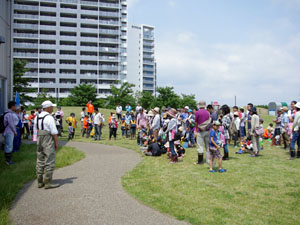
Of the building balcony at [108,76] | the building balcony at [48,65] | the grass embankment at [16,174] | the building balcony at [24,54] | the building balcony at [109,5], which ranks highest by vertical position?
the building balcony at [109,5]

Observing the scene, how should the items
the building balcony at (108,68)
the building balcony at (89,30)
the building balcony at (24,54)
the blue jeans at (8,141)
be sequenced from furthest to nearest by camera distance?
the building balcony at (108,68) < the building balcony at (89,30) < the building balcony at (24,54) < the blue jeans at (8,141)

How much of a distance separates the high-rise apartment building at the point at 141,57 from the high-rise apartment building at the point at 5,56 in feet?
256

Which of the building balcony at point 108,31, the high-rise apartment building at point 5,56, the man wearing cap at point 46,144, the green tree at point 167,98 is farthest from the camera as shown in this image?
the building balcony at point 108,31

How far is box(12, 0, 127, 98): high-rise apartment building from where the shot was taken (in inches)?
2432

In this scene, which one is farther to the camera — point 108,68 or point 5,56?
point 108,68

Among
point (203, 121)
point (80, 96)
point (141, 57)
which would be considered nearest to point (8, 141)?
point (203, 121)

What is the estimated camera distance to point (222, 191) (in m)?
5.38

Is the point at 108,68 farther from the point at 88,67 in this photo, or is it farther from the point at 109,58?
the point at 88,67

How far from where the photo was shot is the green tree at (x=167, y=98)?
4422 centimetres

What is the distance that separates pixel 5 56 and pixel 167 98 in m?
33.8

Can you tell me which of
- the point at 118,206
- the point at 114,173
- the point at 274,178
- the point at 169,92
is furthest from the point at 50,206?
the point at 169,92

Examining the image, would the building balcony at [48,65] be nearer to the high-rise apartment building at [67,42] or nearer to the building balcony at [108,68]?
the high-rise apartment building at [67,42]

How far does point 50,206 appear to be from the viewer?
4.59 m

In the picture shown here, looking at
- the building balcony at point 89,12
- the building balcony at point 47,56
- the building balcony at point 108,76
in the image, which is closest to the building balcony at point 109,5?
the building balcony at point 89,12
